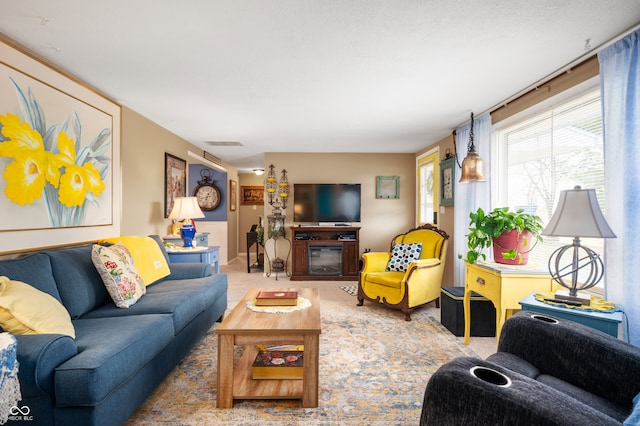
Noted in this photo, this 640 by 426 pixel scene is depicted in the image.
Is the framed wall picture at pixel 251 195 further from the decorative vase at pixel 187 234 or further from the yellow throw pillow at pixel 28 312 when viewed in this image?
the yellow throw pillow at pixel 28 312

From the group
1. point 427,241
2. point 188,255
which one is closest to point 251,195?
point 188,255

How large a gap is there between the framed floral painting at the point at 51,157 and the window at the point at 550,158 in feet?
12.9

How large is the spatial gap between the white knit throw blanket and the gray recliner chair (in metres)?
1.52

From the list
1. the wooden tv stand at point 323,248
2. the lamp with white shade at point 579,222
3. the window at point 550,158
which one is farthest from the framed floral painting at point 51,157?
the window at point 550,158

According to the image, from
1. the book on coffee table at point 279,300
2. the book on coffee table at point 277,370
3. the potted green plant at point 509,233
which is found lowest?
the book on coffee table at point 277,370

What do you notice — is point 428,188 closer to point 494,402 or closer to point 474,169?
point 474,169

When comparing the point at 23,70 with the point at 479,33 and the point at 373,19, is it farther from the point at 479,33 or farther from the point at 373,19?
the point at 479,33

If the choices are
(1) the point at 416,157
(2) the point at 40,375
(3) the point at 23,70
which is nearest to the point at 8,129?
(3) the point at 23,70

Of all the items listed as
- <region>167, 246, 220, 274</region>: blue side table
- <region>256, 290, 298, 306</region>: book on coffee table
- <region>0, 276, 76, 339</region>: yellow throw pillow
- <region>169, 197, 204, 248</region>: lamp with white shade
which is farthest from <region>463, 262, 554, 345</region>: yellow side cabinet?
<region>169, 197, 204, 248</region>: lamp with white shade

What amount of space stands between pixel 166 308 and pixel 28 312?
812 millimetres

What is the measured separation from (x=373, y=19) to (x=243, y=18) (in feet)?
2.43

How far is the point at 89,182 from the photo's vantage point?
2.84 m

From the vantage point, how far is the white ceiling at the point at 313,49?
178 centimetres

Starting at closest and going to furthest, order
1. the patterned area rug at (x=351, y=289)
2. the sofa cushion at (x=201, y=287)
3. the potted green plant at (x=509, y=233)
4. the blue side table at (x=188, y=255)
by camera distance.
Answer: the potted green plant at (x=509, y=233) < the sofa cushion at (x=201, y=287) < the blue side table at (x=188, y=255) < the patterned area rug at (x=351, y=289)
